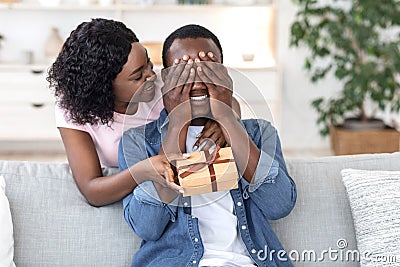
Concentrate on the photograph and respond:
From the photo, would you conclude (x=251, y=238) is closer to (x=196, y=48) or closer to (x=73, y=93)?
(x=196, y=48)

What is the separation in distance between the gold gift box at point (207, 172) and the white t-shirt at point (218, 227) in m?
0.14

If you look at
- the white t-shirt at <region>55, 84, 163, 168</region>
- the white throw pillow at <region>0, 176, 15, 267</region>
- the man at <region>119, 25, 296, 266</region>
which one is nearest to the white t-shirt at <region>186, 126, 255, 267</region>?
the man at <region>119, 25, 296, 266</region>

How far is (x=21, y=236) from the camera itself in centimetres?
181

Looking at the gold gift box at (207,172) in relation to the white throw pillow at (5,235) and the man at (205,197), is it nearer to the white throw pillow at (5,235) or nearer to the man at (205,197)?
the man at (205,197)

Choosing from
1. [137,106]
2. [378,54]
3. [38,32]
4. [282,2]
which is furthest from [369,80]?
[137,106]

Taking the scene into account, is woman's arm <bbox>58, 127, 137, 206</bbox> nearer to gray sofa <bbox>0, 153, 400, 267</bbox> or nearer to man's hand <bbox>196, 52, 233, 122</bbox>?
gray sofa <bbox>0, 153, 400, 267</bbox>

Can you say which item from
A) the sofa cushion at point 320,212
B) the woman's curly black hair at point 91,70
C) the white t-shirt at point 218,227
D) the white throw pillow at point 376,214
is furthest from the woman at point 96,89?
the white throw pillow at point 376,214

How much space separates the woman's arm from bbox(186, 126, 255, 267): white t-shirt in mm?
180

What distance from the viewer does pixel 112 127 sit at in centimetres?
191

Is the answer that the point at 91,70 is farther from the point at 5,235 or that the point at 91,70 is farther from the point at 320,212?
the point at 320,212

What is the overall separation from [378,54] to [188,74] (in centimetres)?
311

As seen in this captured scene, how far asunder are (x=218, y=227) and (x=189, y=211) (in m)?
0.08

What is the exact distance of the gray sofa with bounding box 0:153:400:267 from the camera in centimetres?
181

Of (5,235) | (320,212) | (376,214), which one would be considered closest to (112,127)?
(5,235)
